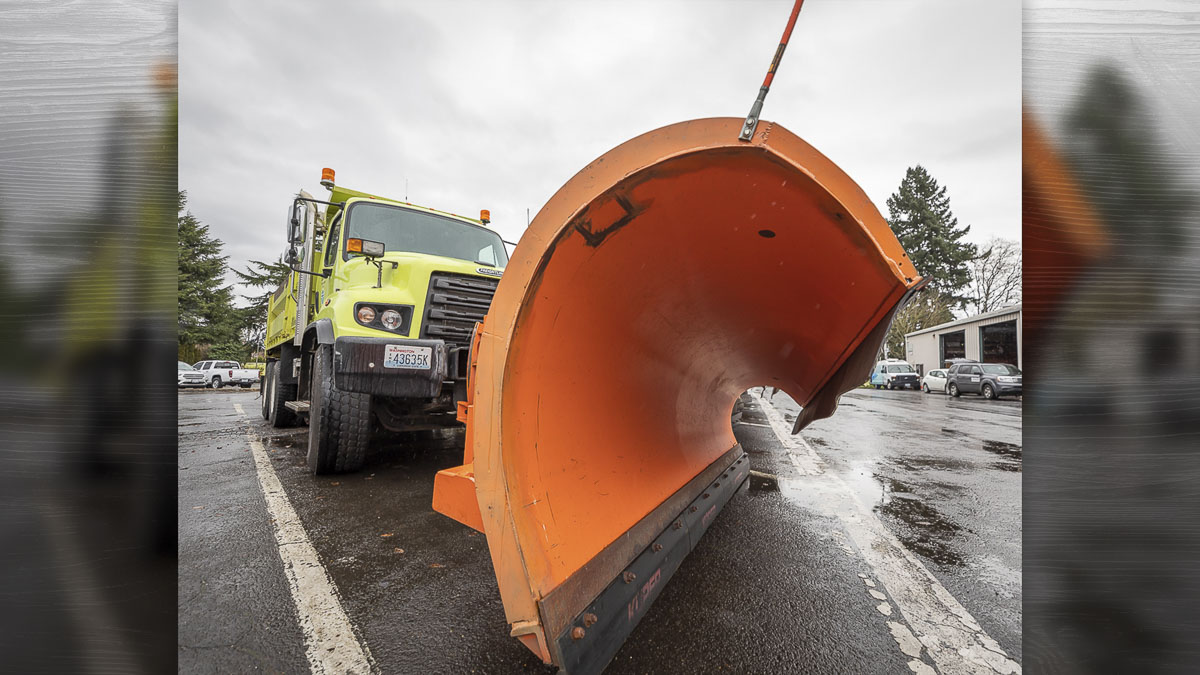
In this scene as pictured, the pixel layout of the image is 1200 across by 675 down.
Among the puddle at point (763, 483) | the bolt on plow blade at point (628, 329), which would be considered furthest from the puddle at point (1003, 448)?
the bolt on plow blade at point (628, 329)

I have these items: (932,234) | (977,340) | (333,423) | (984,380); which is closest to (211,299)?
(333,423)

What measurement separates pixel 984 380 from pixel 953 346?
14.3 metres

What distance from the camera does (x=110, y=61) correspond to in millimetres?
676

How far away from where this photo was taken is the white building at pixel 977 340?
25.6 m

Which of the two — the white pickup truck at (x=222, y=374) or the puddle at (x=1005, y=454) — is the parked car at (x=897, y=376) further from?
the white pickup truck at (x=222, y=374)

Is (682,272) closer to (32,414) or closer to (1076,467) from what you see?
(1076,467)

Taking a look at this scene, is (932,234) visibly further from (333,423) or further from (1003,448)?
(333,423)

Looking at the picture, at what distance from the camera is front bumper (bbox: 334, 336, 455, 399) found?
10.6 feet

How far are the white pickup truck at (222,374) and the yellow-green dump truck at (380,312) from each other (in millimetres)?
26835

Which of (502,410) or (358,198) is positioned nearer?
(502,410)

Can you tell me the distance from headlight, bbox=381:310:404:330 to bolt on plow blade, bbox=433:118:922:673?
7.36ft

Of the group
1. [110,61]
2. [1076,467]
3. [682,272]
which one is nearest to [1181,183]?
[1076,467]

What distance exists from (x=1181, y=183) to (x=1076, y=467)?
0.46m

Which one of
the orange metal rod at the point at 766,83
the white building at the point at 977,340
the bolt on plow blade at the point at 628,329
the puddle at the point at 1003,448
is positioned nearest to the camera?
the orange metal rod at the point at 766,83
